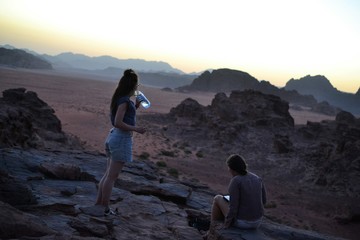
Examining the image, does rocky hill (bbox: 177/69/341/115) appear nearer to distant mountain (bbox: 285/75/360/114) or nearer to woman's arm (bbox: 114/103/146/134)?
distant mountain (bbox: 285/75/360/114)

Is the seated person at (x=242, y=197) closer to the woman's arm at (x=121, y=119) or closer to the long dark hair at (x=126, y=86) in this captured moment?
the woman's arm at (x=121, y=119)

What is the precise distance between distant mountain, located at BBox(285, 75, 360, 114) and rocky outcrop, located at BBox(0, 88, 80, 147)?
114284 mm

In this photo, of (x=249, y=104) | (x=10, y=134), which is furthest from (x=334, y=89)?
(x=10, y=134)

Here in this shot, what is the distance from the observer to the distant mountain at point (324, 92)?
121 m

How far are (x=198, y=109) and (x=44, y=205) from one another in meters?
25.1

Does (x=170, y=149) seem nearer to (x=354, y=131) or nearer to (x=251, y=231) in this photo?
(x=354, y=131)

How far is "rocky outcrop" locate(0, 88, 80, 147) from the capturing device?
10.5m

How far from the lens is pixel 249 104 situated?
29750 millimetres

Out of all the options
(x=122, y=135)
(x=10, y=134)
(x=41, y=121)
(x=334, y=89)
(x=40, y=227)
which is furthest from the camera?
(x=334, y=89)

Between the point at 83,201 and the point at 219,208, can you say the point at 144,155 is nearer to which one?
the point at 83,201

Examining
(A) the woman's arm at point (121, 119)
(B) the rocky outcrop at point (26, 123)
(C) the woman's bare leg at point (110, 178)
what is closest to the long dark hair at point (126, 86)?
(A) the woman's arm at point (121, 119)

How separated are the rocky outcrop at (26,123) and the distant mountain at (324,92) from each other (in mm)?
114284

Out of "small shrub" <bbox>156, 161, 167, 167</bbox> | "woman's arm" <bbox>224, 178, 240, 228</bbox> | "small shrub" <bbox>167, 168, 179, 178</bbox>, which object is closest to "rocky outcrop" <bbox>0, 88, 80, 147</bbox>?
"small shrub" <bbox>156, 161, 167, 167</bbox>

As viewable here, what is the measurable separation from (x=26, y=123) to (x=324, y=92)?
14210cm
